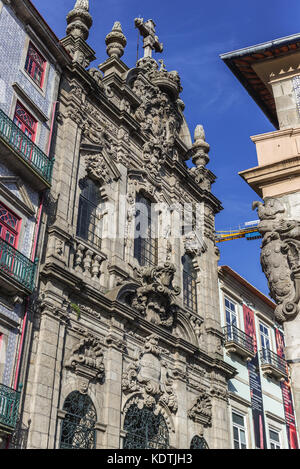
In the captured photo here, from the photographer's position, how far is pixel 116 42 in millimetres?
20422

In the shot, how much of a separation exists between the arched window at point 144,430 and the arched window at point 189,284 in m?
4.57

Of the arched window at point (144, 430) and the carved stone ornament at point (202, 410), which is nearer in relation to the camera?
the arched window at point (144, 430)

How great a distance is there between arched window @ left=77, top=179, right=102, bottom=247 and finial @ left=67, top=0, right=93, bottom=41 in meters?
4.96

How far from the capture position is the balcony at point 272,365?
72.4ft

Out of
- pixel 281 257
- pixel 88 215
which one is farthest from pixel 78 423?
pixel 281 257

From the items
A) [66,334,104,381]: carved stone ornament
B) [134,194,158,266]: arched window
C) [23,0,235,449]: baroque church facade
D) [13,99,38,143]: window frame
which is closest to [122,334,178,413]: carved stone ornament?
[23,0,235,449]: baroque church facade

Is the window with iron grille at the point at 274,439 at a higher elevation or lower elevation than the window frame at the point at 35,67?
lower

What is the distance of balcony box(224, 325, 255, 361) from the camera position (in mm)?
20203

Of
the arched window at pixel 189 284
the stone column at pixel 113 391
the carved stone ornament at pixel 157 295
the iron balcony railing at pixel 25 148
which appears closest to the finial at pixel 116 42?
the iron balcony railing at pixel 25 148

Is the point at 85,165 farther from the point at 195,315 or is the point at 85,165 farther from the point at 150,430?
the point at 150,430

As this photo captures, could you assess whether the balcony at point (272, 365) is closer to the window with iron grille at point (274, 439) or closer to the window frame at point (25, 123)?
the window with iron grille at point (274, 439)

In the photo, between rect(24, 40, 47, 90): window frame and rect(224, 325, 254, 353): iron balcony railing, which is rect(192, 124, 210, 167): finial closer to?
rect(224, 325, 254, 353): iron balcony railing

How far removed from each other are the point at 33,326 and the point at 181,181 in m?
10.6

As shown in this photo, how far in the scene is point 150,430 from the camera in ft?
51.0
